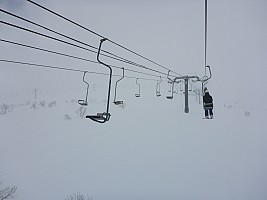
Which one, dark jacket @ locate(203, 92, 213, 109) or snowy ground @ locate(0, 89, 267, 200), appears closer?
dark jacket @ locate(203, 92, 213, 109)

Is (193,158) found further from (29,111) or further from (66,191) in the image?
(29,111)

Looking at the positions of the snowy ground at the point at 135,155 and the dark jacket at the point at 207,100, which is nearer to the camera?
the dark jacket at the point at 207,100

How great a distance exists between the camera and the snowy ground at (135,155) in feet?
10.9

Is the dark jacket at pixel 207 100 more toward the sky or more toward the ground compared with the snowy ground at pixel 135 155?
more toward the sky

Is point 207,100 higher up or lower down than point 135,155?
higher up

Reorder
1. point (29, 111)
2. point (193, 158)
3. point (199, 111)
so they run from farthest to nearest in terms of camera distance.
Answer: point (199, 111), point (29, 111), point (193, 158)

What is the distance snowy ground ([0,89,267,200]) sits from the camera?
333 cm

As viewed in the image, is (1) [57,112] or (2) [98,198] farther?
(1) [57,112]

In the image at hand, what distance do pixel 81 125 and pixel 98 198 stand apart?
1.66 meters

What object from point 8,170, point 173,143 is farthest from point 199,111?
point 8,170

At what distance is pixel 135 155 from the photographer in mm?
3859

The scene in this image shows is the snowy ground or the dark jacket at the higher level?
the dark jacket

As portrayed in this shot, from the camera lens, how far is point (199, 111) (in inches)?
178

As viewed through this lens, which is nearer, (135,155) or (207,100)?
(207,100)
